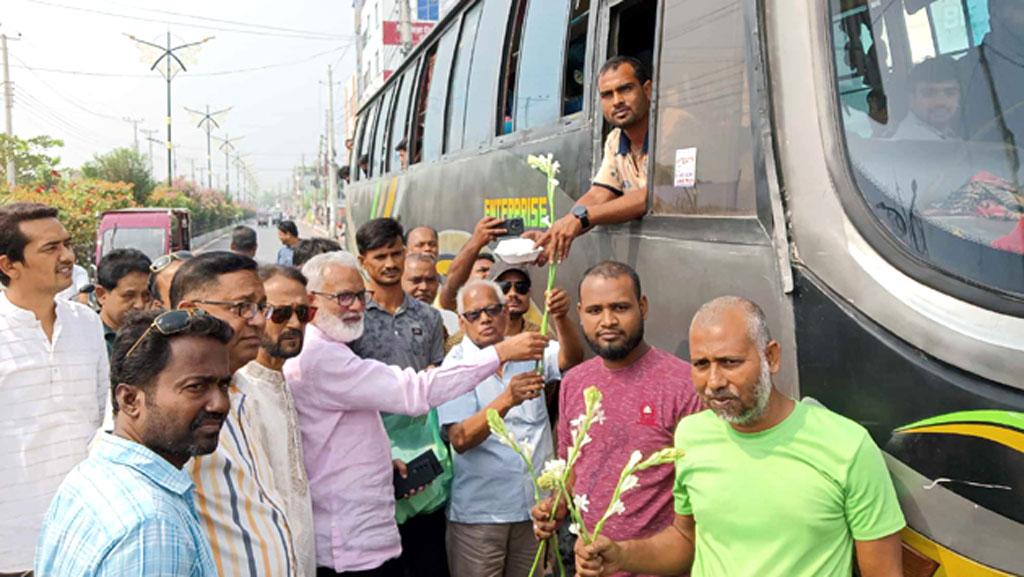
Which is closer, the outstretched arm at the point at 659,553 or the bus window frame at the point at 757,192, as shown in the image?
the outstretched arm at the point at 659,553

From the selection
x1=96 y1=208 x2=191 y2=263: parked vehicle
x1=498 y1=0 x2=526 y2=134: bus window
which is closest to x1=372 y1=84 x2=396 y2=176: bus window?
x1=498 y1=0 x2=526 y2=134: bus window

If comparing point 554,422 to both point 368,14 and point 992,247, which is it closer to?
point 992,247

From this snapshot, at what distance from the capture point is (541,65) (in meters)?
5.16

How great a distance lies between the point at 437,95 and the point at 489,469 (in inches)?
202

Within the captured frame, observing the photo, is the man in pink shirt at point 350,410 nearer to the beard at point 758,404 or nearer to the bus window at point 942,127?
the beard at point 758,404

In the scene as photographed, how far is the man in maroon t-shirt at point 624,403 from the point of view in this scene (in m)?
2.89

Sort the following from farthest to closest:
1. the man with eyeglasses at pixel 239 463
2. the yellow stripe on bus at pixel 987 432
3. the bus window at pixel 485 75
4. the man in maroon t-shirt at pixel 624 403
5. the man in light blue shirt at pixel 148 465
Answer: the bus window at pixel 485 75
the man in maroon t-shirt at pixel 624 403
the man with eyeglasses at pixel 239 463
the yellow stripe on bus at pixel 987 432
the man in light blue shirt at pixel 148 465

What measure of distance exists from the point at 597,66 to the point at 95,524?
10.1 ft

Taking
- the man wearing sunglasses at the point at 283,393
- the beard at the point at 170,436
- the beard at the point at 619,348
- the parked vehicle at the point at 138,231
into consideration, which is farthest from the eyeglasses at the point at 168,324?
the parked vehicle at the point at 138,231

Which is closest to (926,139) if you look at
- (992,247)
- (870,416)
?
(992,247)

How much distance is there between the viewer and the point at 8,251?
11.8 ft

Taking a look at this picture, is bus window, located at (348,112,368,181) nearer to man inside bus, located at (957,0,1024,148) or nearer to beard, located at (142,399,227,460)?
beard, located at (142,399,227,460)

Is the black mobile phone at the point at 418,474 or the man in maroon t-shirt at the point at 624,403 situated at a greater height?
the man in maroon t-shirt at the point at 624,403

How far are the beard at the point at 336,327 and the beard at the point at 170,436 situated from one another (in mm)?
1293
